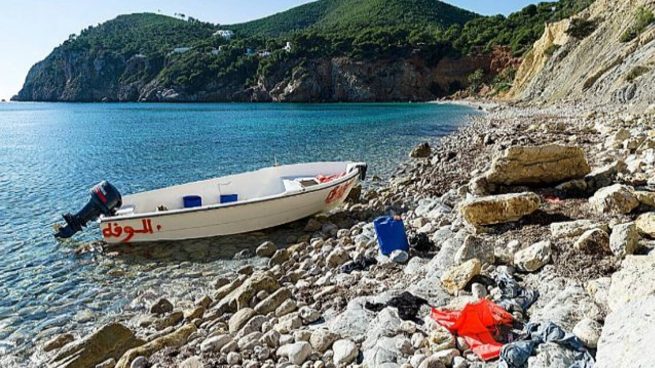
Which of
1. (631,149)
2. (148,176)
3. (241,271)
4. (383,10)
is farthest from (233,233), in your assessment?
(383,10)

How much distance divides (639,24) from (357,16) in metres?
122

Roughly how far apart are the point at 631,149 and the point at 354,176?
23.6 ft

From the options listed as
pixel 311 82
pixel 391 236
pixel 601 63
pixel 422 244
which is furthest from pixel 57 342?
pixel 311 82

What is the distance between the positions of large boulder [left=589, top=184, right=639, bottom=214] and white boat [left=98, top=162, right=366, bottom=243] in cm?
677

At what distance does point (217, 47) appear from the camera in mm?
151750

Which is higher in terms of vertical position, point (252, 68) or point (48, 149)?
point (252, 68)

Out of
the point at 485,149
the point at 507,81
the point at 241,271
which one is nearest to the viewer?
the point at 241,271

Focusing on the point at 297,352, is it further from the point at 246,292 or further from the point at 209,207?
the point at 209,207

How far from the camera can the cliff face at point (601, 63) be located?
1096 inches

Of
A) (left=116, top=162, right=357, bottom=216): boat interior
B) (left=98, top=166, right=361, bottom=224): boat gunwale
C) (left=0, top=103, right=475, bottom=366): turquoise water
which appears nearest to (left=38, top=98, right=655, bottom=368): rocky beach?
(left=0, top=103, right=475, bottom=366): turquoise water

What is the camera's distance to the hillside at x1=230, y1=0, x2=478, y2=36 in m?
144

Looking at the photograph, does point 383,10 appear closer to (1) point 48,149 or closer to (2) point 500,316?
(1) point 48,149

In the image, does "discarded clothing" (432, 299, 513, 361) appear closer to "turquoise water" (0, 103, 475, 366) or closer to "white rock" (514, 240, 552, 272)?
"white rock" (514, 240, 552, 272)

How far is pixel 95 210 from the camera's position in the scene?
1163 cm
